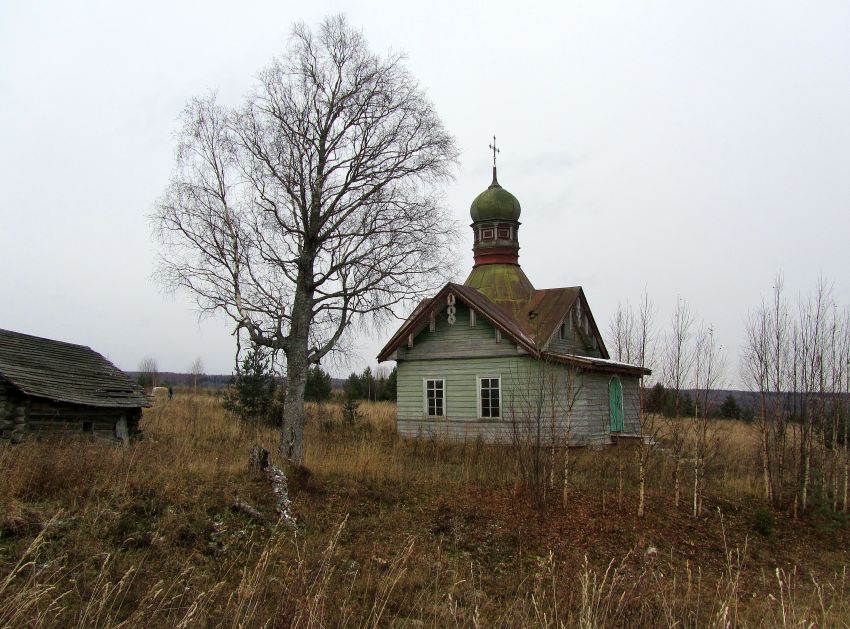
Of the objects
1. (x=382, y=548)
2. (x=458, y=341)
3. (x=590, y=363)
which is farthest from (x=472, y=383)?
(x=382, y=548)

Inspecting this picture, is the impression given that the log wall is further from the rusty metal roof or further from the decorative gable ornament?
the rusty metal roof

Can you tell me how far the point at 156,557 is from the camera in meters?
6.90

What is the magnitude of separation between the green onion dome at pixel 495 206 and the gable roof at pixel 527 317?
3.30 meters

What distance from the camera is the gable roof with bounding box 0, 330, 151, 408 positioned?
42.4 ft

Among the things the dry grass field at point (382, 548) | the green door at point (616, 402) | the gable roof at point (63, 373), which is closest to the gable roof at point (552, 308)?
the green door at point (616, 402)

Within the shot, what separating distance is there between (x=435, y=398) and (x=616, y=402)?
21.0 feet

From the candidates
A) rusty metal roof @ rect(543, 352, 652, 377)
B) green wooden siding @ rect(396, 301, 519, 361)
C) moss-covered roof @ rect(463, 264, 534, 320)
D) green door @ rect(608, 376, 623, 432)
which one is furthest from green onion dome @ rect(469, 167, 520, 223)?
green door @ rect(608, 376, 623, 432)

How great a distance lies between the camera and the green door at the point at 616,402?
20266 mm

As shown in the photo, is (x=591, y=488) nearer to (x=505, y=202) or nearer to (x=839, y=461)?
(x=839, y=461)

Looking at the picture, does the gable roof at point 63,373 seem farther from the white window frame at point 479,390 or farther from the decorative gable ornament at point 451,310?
the white window frame at point 479,390

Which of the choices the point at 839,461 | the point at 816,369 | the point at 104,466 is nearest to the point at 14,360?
the point at 104,466

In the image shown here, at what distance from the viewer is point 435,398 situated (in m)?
19.9

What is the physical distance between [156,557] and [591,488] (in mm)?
8973

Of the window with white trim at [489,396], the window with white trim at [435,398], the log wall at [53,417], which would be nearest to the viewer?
the log wall at [53,417]
